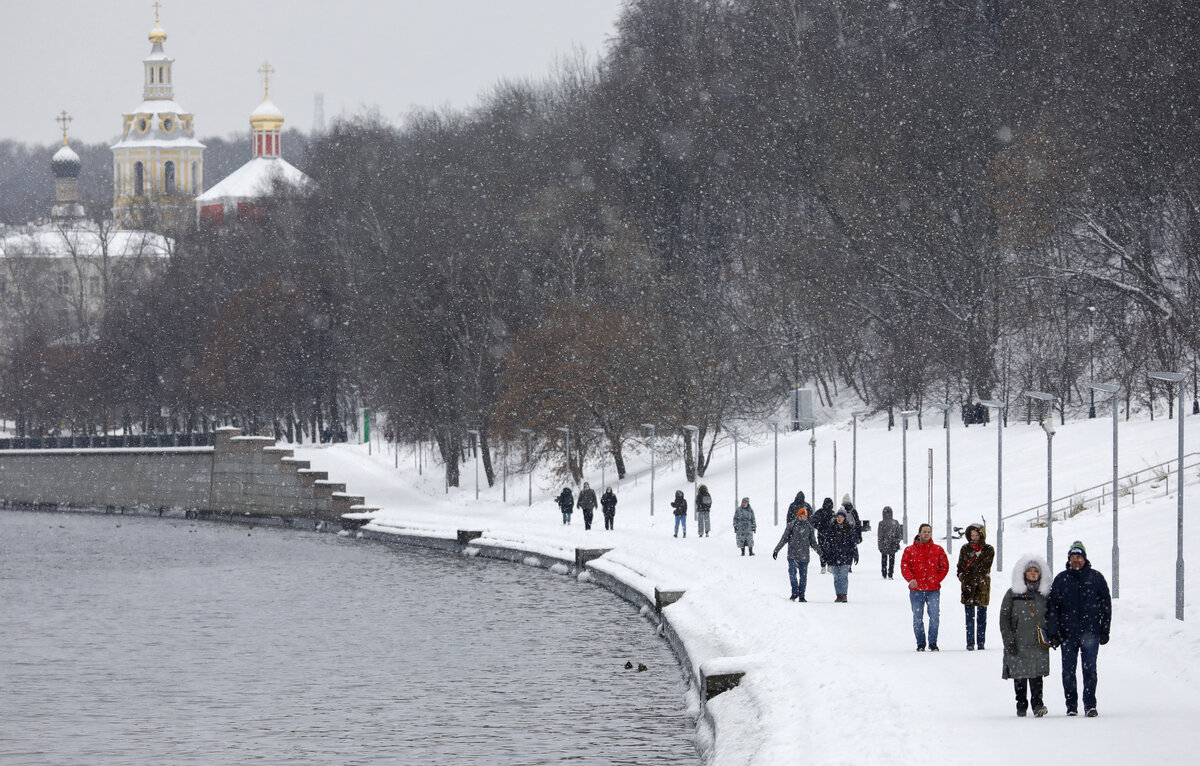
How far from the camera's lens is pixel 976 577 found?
24078mm

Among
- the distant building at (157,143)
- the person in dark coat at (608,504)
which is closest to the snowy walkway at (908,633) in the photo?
the person in dark coat at (608,504)

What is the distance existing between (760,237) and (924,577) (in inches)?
2196

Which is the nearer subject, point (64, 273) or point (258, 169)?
point (64, 273)

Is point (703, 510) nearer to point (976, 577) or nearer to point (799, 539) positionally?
point (799, 539)

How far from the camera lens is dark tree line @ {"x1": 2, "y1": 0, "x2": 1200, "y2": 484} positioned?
196 ft

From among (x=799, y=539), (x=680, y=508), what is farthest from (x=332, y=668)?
(x=680, y=508)

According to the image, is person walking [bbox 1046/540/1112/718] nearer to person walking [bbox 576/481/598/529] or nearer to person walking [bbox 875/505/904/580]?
person walking [bbox 875/505/904/580]

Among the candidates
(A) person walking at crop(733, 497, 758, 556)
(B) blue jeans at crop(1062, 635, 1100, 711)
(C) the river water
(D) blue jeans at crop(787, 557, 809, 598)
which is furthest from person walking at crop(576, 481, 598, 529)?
(B) blue jeans at crop(1062, 635, 1100, 711)

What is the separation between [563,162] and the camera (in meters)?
88.6

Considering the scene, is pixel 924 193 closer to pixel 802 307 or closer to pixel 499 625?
pixel 802 307

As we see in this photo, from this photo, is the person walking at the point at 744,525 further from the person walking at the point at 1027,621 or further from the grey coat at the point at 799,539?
the person walking at the point at 1027,621

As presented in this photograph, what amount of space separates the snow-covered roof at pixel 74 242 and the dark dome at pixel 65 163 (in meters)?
17.5

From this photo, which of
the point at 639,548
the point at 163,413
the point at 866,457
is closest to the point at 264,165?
the point at 163,413

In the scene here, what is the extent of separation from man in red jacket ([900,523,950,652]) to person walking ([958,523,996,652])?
422 mm
